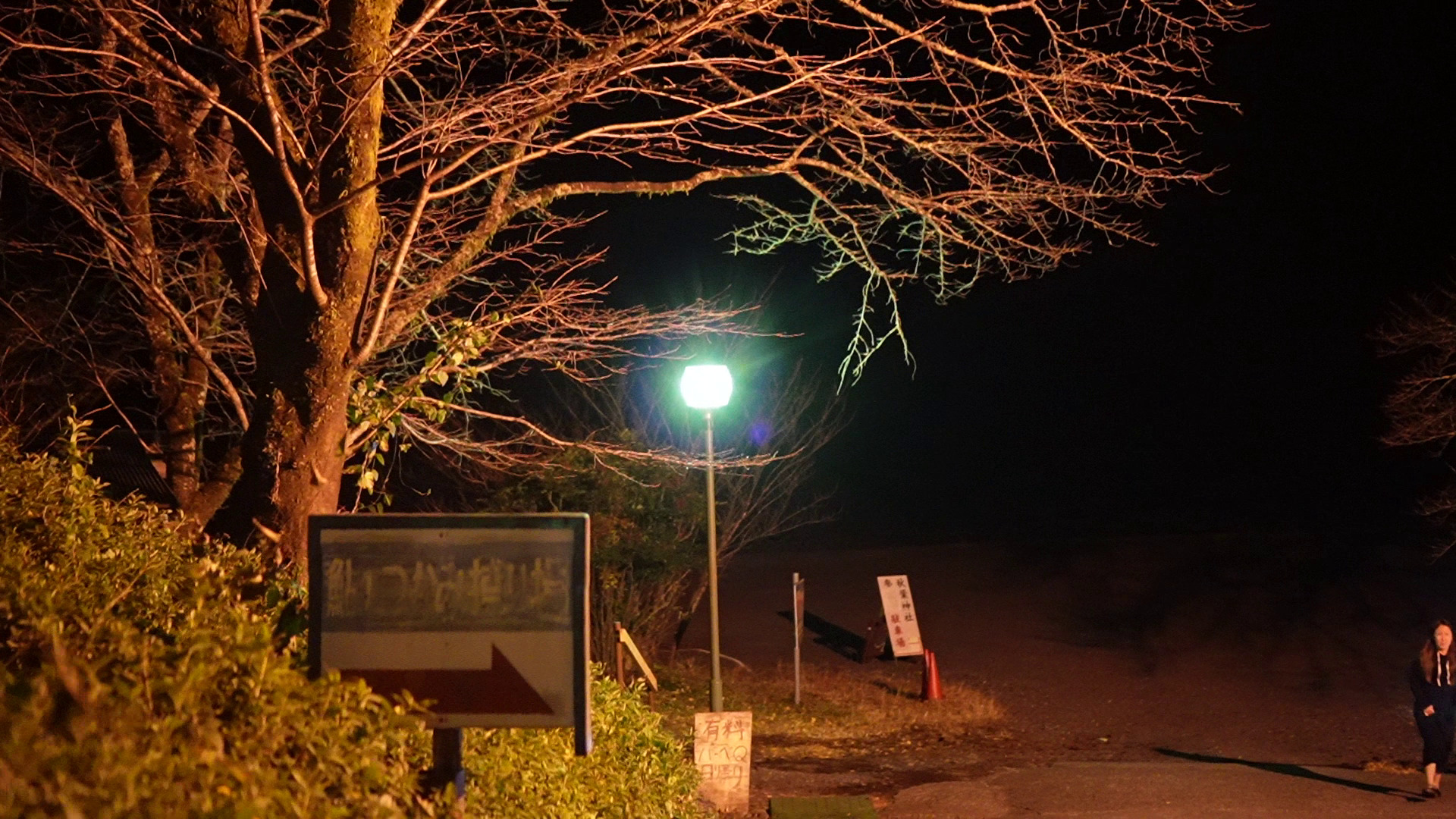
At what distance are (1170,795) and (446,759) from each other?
10236 millimetres

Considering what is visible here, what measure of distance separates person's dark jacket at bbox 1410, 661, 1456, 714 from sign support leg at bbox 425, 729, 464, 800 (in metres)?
11.0

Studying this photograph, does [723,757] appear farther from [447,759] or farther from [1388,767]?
[1388,767]

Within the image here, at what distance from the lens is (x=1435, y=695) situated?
1246 cm

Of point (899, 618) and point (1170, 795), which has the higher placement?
point (899, 618)

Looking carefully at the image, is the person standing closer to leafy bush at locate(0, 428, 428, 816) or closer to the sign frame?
the sign frame

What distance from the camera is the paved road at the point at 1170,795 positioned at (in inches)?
472

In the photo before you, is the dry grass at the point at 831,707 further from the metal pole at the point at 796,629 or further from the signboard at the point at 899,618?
the signboard at the point at 899,618

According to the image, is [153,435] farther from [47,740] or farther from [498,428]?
[47,740]

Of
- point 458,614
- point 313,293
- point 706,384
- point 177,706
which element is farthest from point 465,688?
point 706,384

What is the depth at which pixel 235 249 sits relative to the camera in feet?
30.3

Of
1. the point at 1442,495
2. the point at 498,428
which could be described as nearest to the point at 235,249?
the point at 498,428

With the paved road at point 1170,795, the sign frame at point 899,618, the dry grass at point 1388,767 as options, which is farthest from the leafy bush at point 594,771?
the sign frame at point 899,618

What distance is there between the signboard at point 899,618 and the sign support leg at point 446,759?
1802 cm

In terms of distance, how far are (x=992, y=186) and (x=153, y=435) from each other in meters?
8.72
